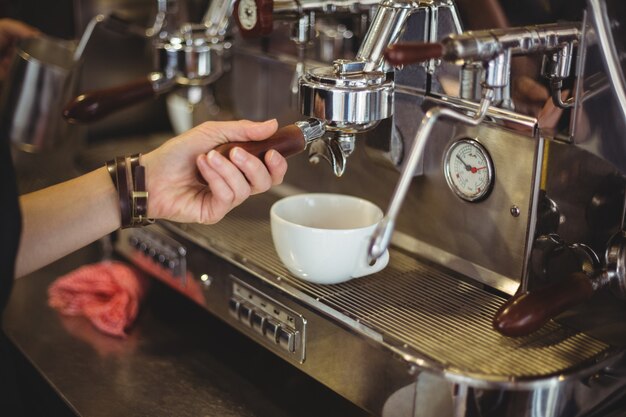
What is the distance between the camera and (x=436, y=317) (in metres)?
0.88

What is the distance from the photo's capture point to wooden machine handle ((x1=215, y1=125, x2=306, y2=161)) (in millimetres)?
→ 876

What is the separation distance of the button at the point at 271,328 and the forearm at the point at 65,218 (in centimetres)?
21

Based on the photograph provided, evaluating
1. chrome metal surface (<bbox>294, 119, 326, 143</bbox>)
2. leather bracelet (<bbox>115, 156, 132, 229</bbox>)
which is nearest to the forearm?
leather bracelet (<bbox>115, 156, 132, 229</bbox>)

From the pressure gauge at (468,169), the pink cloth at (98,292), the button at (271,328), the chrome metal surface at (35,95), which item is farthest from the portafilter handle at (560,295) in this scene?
the chrome metal surface at (35,95)

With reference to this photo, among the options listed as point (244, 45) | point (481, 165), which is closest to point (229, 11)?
point (244, 45)

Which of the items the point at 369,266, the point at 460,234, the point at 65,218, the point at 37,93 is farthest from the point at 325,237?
the point at 37,93

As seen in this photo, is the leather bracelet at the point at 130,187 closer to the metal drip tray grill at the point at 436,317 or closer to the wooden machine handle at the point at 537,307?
the metal drip tray grill at the point at 436,317

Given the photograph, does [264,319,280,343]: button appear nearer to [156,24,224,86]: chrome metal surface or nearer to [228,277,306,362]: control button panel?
[228,277,306,362]: control button panel

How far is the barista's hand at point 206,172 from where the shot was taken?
87 cm

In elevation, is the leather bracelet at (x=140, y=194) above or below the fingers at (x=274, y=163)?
below

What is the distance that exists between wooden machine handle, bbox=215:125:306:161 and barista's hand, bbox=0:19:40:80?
0.73 metres

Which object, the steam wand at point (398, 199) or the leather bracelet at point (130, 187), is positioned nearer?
the steam wand at point (398, 199)

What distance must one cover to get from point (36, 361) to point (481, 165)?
61 centimetres

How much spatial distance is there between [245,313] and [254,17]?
36 centimetres
